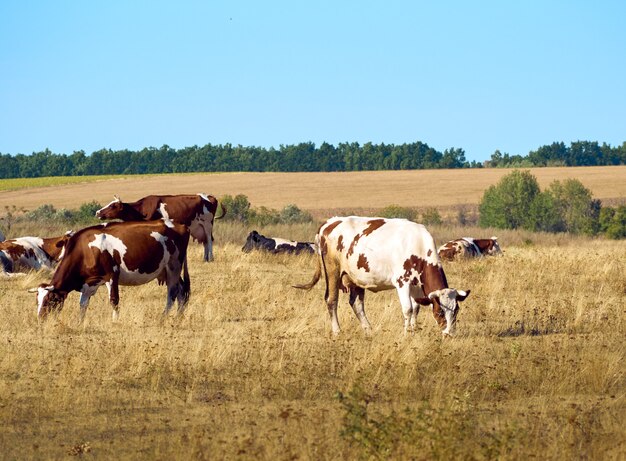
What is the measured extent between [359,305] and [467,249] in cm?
1599

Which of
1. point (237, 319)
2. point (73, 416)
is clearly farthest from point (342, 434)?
point (237, 319)

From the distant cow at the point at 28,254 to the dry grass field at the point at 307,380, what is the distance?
13.7 ft

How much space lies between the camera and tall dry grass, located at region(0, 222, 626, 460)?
947 cm

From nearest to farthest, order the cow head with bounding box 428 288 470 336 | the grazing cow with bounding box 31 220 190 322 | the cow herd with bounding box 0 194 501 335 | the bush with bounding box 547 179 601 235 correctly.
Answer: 1. the cow head with bounding box 428 288 470 336
2. the cow herd with bounding box 0 194 501 335
3. the grazing cow with bounding box 31 220 190 322
4. the bush with bounding box 547 179 601 235

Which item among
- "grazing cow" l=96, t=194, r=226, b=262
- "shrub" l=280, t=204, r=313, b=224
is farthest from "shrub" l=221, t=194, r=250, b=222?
"grazing cow" l=96, t=194, r=226, b=262

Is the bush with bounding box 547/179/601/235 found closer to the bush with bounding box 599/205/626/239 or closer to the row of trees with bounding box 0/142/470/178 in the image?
the bush with bounding box 599/205/626/239

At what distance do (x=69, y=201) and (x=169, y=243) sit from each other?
72.2 metres

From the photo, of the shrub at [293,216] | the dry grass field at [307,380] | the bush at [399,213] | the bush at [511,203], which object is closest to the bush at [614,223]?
the bush at [511,203]

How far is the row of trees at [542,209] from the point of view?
6525 cm

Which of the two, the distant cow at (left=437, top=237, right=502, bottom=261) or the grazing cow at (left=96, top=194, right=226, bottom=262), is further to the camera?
the distant cow at (left=437, top=237, right=502, bottom=261)

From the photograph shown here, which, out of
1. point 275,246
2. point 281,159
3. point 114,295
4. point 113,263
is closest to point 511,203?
point 275,246

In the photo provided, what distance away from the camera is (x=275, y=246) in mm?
31781

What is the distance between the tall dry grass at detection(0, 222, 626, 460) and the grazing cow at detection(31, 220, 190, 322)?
0.40m

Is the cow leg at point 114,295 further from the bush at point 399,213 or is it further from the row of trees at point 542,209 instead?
the bush at point 399,213
